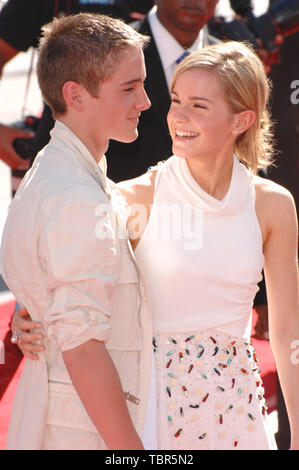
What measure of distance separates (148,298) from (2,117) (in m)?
9.03

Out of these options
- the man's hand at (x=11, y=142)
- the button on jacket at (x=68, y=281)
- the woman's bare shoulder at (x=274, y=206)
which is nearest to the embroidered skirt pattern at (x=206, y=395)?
the button on jacket at (x=68, y=281)

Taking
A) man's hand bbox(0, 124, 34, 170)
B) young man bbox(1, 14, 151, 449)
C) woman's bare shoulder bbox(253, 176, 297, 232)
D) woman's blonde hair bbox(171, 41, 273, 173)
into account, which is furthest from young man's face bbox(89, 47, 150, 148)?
man's hand bbox(0, 124, 34, 170)

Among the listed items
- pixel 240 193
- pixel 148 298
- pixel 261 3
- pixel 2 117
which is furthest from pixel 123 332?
pixel 261 3

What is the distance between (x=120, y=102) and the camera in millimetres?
1596

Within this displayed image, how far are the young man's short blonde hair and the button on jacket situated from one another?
10cm

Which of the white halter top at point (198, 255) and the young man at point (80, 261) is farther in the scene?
the white halter top at point (198, 255)

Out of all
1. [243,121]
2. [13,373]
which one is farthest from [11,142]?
[243,121]

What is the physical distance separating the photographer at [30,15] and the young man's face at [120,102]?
181 cm

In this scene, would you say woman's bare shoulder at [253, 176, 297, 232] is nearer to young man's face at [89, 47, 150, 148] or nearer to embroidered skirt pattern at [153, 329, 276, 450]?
embroidered skirt pattern at [153, 329, 276, 450]

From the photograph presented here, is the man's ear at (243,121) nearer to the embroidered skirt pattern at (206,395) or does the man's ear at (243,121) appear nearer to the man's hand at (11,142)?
the embroidered skirt pattern at (206,395)

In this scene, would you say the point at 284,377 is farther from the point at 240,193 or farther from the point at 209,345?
the point at 240,193

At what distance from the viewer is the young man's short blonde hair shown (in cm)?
155

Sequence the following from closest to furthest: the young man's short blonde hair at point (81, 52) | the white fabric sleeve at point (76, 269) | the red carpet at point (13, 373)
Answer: the white fabric sleeve at point (76, 269)
the young man's short blonde hair at point (81, 52)
the red carpet at point (13, 373)

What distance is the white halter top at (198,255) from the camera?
1839 mm
